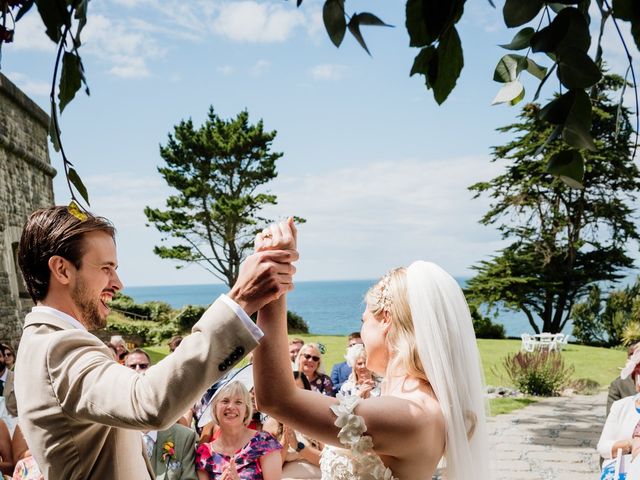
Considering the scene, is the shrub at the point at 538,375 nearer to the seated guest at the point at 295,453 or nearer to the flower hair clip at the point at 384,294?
the seated guest at the point at 295,453

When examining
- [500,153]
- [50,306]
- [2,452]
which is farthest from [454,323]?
[500,153]

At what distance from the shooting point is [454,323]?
7.50 ft

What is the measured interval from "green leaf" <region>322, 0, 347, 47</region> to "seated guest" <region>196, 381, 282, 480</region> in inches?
169

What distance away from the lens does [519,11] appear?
0.85m

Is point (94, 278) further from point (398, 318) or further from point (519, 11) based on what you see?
point (519, 11)

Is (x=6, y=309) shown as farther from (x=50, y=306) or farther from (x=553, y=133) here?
(x=553, y=133)

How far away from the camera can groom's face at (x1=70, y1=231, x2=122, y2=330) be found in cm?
186

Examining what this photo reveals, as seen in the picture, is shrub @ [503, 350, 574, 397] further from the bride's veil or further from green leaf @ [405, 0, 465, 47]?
green leaf @ [405, 0, 465, 47]

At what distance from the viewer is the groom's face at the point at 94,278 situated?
1.86m

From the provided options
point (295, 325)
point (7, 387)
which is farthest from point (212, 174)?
point (7, 387)

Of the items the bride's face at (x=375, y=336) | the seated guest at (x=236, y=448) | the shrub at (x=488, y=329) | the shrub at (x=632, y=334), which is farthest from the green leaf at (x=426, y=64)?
the shrub at (x=488, y=329)

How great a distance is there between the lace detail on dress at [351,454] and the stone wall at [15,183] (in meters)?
11.4

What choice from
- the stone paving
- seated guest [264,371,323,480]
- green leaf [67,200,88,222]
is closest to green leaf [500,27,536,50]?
green leaf [67,200,88,222]

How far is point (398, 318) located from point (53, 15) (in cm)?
172
